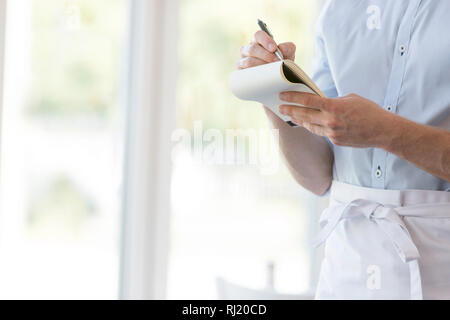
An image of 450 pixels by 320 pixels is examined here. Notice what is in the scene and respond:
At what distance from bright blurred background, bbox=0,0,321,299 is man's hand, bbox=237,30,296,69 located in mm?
591

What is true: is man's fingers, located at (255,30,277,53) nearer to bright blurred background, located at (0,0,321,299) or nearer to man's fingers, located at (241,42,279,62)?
man's fingers, located at (241,42,279,62)

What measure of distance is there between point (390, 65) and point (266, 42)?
9.4 inches

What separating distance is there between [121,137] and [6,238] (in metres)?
0.58

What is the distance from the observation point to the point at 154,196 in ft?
6.12

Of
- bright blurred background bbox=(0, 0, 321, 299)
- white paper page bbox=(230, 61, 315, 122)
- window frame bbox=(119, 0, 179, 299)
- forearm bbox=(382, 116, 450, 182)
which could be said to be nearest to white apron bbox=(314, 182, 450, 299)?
forearm bbox=(382, 116, 450, 182)

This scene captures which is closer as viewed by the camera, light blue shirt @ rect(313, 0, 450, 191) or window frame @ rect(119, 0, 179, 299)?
light blue shirt @ rect(313, 0, 450, 191)

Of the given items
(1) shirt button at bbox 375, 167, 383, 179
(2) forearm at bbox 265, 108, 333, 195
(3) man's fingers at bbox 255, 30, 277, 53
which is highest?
(3) man's fingers at bbox 255, 30, 277, 53

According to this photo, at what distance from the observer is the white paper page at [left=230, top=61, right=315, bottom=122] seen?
2.92 feet

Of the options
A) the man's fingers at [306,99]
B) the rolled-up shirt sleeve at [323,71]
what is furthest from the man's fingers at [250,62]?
the rolled-up shirt sleeve at [323,71]

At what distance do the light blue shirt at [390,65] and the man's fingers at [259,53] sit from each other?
0.16 meters

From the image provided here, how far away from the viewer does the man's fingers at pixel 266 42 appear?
100 centimetres

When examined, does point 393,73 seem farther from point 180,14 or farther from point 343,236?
point 180,14

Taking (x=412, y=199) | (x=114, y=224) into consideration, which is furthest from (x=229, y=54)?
(x=412, y=199)

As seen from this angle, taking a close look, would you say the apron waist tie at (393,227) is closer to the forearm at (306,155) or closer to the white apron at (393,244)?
the white apron at (393,244)
